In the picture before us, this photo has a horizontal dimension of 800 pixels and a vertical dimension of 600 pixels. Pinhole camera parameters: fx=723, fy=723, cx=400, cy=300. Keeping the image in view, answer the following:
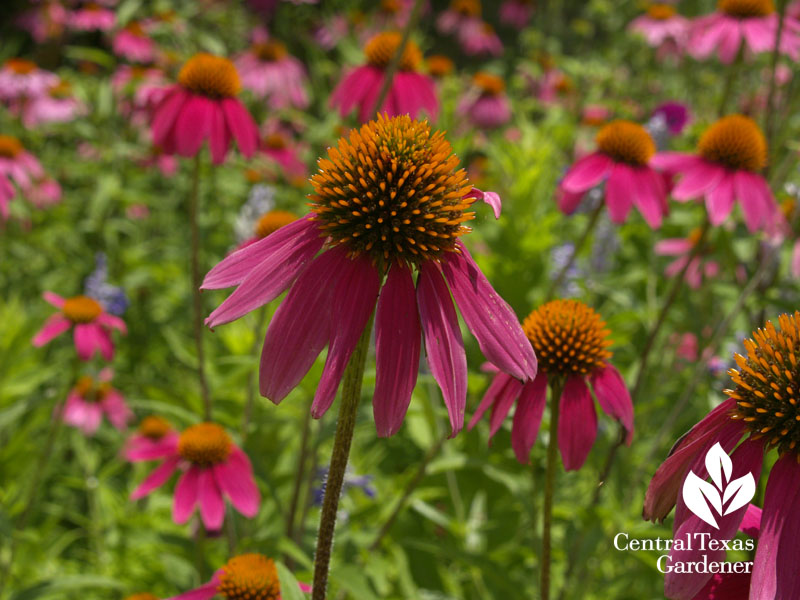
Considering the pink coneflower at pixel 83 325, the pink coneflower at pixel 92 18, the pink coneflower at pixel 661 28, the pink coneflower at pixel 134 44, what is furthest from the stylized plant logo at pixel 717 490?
the pink coneflower at pixel 92 18

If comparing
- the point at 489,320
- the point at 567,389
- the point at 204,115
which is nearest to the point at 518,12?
the point at 204,115

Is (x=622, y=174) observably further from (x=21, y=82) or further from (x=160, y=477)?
(x=21, y=82)

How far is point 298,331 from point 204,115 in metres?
1.08

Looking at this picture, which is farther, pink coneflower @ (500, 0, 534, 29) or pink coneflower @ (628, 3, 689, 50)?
pink coneflower @ (500, 0, 534, 29)

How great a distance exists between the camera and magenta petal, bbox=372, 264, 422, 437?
2.46ft

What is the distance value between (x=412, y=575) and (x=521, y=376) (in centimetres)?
136

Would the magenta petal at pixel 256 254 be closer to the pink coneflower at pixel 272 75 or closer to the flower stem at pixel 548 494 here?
the flower stem at pixel 548 494

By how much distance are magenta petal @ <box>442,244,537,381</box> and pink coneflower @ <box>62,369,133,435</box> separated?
2201 mm

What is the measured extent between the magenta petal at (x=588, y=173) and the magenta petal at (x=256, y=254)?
95cm

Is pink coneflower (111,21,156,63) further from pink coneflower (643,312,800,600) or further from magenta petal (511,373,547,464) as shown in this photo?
pink coneflower (643,312,800,600)

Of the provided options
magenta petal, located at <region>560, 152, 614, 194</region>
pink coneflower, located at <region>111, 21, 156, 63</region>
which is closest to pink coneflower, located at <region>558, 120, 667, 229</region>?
magenta petal, located at <region>560, 152, 614, 194</region>

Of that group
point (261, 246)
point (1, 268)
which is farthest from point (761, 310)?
point (1, 268)

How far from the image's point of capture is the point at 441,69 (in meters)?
4.84

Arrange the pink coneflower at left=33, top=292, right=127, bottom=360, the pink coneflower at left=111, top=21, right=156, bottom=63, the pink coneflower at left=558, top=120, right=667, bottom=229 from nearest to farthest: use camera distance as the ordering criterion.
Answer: the pink coneflower at left=558, top=120, right=667, bottom=229 < the pink coneflower at left=33, top=292, right=127, bottom=360 < the pink coneflower at left=111, top=21, right=156, bottom=63
